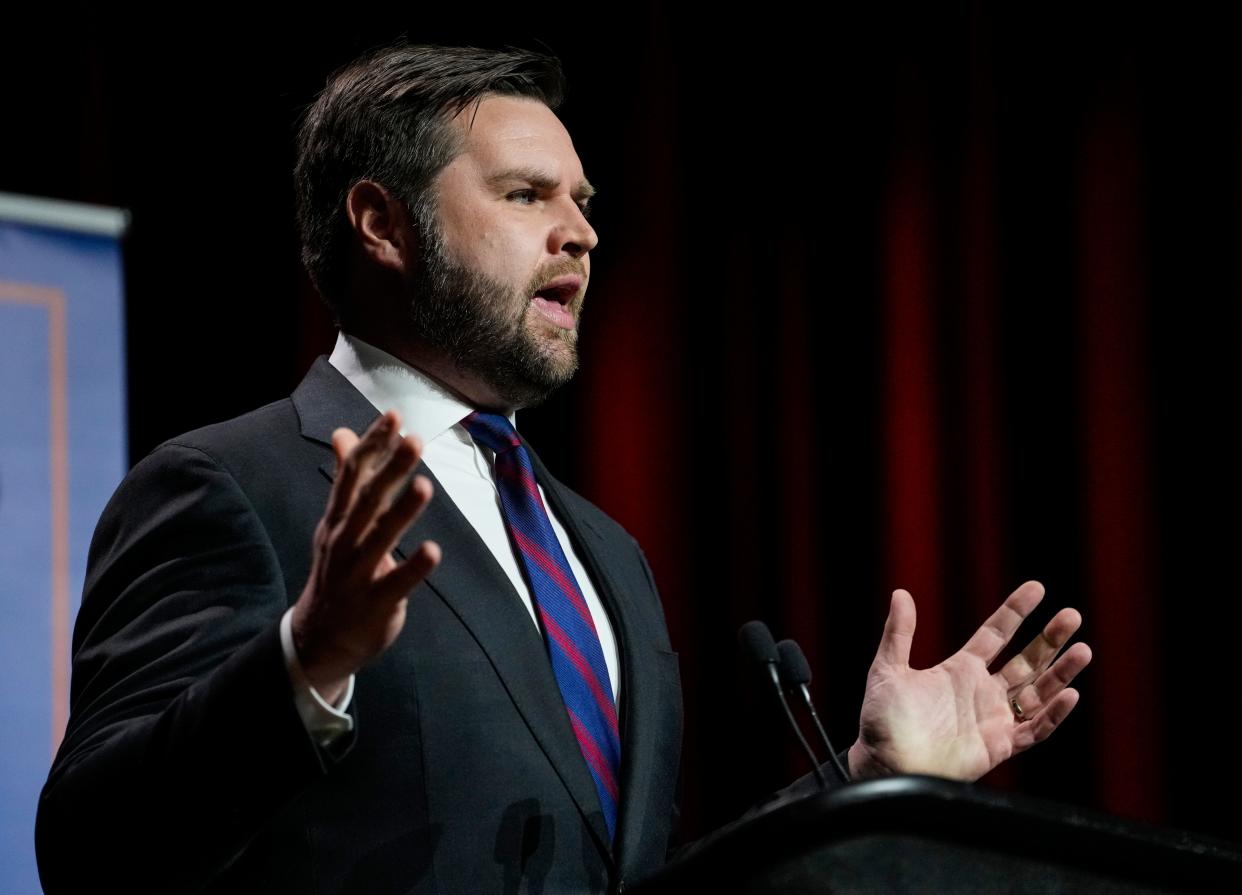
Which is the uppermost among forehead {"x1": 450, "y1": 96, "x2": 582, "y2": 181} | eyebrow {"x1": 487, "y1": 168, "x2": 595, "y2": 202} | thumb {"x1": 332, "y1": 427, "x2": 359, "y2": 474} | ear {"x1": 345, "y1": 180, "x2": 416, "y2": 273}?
forehead {"x1": 450, "y1": 96, "x2": 582, "y2": 181}

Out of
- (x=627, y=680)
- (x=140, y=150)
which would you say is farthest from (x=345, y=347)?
(x=140, y=150)

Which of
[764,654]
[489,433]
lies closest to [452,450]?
[489,433]

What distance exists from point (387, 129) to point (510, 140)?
0.17 meters

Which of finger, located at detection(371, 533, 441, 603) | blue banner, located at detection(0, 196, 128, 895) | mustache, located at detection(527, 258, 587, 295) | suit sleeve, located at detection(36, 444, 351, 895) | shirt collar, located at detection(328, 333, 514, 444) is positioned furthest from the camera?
blue banner, located at detection(0, 196, 128, 895)

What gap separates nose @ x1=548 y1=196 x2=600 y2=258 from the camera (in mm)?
1821

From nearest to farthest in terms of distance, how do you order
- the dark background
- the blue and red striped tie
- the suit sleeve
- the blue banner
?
the suit sleeve < the blue and red striped tie < the blue banner < the dark background

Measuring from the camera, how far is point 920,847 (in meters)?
0.92

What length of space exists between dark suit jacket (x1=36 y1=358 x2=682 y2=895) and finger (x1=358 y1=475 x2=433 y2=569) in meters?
0.16

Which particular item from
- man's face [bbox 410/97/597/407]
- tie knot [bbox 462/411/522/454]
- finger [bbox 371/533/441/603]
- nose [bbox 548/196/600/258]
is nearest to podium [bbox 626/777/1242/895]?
finger [bbox 371/533/441/603]

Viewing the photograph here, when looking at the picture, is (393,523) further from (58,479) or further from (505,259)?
(58,479)

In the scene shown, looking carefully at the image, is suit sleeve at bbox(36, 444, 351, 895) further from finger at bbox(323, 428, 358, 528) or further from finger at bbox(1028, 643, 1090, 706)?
finger at bbox(1028, 643, 1090, 706)

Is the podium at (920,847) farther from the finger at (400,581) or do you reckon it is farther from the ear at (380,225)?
the ear at (380,225)

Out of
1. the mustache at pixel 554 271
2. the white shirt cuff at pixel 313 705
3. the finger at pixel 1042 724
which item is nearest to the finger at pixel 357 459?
the white shirt cuff at pixel 313 705

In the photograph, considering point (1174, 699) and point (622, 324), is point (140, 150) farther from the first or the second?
point (1174, 699)
